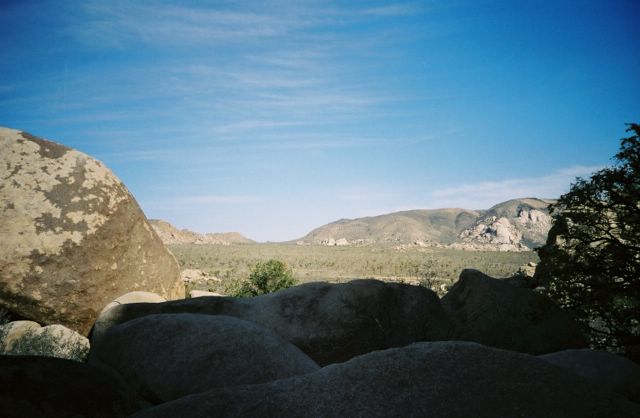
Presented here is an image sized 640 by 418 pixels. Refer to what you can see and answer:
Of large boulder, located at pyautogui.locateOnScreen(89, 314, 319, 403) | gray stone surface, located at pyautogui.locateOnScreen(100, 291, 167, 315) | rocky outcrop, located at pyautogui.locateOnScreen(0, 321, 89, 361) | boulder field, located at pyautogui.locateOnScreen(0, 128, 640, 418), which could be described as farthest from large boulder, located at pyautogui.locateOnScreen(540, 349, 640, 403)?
rocky outcrop, located at pyautogui.locateOnScreen(0, 321, 89, 361)

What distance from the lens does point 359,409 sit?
9.95 feet

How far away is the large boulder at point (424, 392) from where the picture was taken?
3.03m

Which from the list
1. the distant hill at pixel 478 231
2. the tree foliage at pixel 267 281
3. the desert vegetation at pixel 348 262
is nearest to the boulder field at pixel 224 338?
the tree foliage at pixel 267 281

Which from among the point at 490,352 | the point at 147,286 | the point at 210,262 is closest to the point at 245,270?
the point at 210,262

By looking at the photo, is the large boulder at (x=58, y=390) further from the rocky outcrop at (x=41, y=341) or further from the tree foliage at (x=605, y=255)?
the tree foliage at (x=605, y=255)

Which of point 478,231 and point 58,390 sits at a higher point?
point 478,231

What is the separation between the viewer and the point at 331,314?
9227 mm

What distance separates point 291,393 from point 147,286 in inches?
353

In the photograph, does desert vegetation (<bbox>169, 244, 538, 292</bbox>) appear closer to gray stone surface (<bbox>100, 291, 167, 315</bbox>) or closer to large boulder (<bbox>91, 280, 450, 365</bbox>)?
gray stone surface (<bbox>100, 291, 167, 315</bbox>)

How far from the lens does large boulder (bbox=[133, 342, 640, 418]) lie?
119 inches

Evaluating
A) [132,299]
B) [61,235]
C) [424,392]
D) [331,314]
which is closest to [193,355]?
[424,392]

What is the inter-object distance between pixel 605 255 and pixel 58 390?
31.6ft

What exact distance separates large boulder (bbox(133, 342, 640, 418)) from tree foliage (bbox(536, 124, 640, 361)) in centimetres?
571

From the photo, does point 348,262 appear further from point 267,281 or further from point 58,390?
point 58,390
